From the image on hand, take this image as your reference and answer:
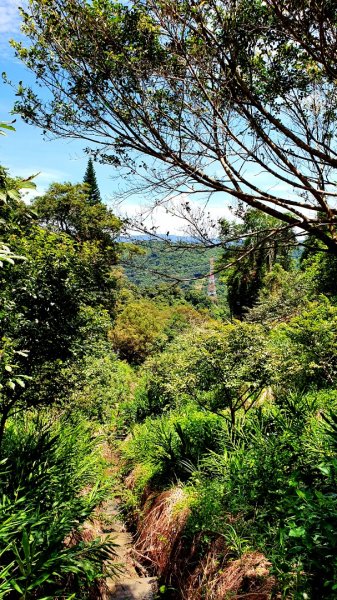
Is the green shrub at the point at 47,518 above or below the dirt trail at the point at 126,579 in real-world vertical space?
above

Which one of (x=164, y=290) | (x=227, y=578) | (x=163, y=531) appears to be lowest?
(x=163, y=531)

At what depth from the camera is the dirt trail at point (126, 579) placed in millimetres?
4652

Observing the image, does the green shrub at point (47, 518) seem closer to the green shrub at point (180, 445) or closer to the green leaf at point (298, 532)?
the green shrub at point (180, 445)

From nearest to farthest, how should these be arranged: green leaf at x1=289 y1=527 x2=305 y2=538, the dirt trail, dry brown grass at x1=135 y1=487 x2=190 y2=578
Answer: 1. green leaf at x1=289 y1=527 x2=305 y2=538
2. the dirt trail
3. dry brown grass at x1=135 y1=487 x2=190 y2=578

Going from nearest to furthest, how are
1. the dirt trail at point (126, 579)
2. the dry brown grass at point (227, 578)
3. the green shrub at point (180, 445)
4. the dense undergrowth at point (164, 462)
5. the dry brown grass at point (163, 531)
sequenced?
the dense undergrowth at point (164, 462), the dry brown grass at point (227, 578), the dirt trail at point (126, 579), the dry brown grass at point (163, 531), the green shrub at point (180, 445)

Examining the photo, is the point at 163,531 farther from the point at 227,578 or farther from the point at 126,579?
the point at 227,578

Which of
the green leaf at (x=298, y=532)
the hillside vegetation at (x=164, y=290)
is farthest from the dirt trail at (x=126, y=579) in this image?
the green leaf at (x=298, y=532)

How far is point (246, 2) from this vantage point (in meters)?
3.99

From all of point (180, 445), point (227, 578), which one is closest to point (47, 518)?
point (227, 578)

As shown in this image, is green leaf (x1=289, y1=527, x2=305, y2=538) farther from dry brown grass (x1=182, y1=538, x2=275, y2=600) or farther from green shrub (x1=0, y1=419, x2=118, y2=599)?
green shrub (x1=0, y1=419, x2=118, y2=599)

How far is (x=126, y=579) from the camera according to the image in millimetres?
5102

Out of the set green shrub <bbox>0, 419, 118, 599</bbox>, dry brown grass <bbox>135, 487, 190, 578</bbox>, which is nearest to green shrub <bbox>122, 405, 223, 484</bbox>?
dry brown grass <bbox>135, 487, 190, 578</bbox>

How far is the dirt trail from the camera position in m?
4.65

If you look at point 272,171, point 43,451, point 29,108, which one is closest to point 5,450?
point 43,451
